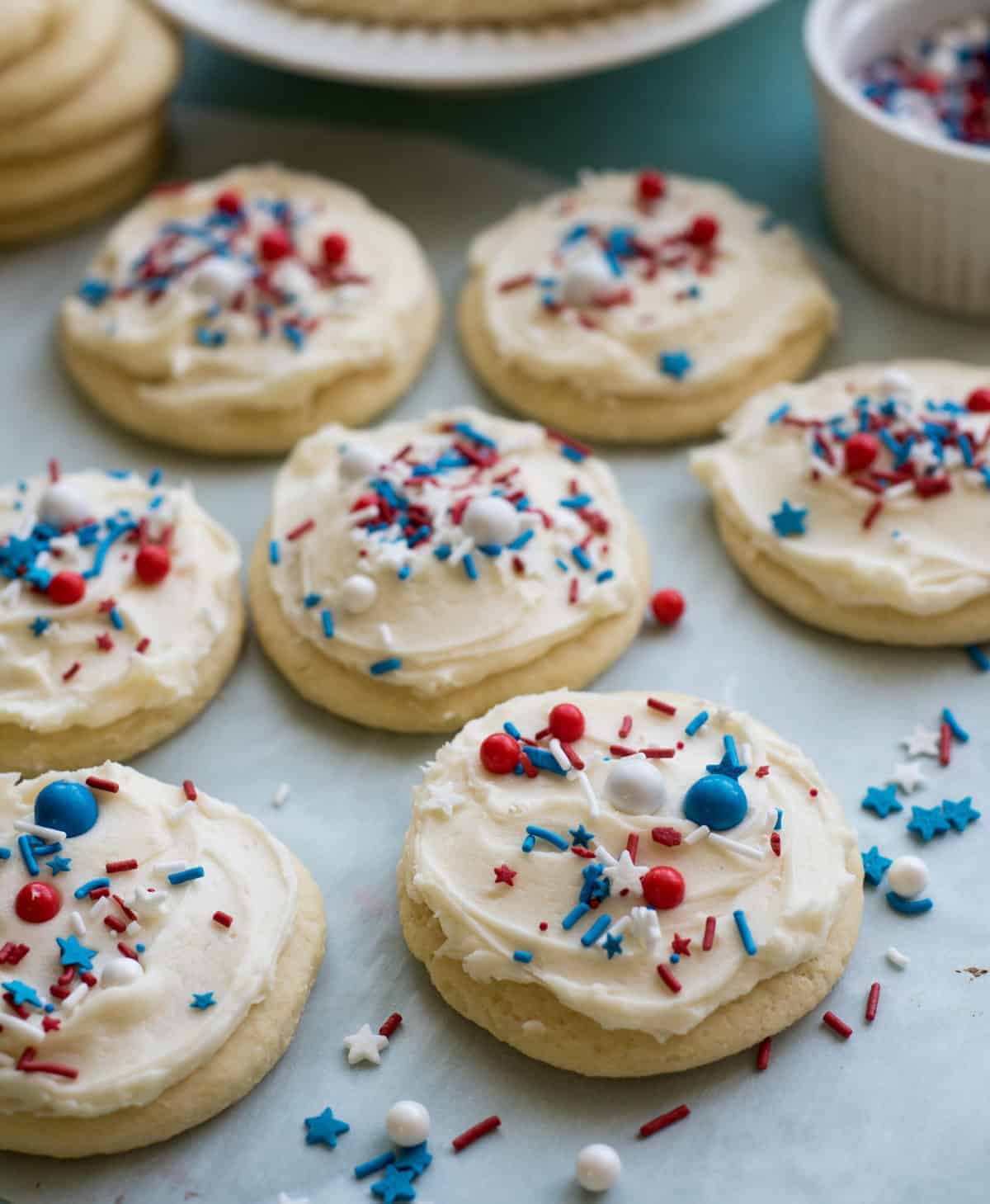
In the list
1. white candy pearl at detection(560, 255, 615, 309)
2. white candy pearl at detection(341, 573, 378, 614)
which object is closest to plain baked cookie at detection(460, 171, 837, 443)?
white candy pearl at detection(560, 255, 615, 309)

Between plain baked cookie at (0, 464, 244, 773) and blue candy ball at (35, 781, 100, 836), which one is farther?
plain baked cookie at (0, 464, 244, 773)

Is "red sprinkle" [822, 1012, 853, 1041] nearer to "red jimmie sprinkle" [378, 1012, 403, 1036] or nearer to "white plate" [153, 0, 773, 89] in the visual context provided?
"red jimmie sprinkle" [378, 1012, 403, 1036]

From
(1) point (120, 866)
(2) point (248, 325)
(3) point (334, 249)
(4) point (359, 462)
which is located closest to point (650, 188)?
(3) point (334, 249)

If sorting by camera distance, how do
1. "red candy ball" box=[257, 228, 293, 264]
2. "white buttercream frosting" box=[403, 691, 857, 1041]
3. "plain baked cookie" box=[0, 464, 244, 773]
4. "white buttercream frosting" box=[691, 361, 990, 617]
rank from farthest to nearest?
"red candy ball" box=[257, 228, 293, 264]
"white buttercream frosting" box=[691, 361, 990, 617]
"plain baked cookie" box=[0, 464, 244, 773]
"white buttercream frosting" box=[403, 691, 857, 1041]

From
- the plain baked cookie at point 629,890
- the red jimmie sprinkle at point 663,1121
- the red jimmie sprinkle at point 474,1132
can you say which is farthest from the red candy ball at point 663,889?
the red jimmie sprinkle at point 474,1132

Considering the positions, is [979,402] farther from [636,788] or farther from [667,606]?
[636,788]

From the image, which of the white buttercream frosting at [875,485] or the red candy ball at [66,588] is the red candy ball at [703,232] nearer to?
the white buttercream frosting at [875,485]

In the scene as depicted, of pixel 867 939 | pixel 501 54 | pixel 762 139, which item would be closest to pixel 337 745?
pixel 867 939
